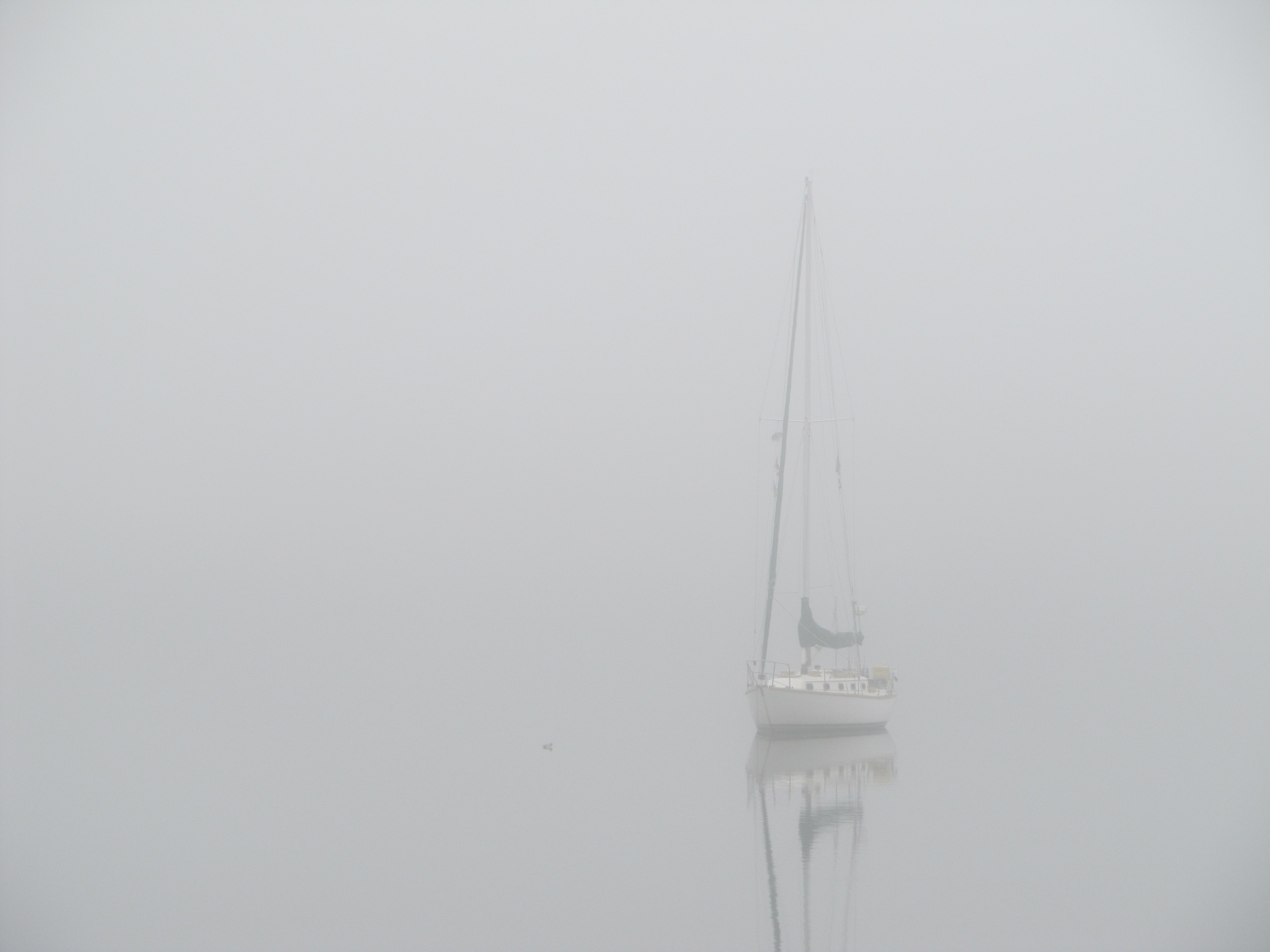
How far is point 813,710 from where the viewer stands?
3809cm

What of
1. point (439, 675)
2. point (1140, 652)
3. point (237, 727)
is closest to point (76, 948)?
point (237, 727)

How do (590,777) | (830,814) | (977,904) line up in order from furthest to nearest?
1. (590,777)
2. (830,814)
3. (977,904)

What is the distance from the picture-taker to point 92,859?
24.5 m

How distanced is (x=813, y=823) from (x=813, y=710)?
10215 mm

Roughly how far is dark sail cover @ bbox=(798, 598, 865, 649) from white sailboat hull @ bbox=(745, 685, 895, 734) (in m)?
1.84

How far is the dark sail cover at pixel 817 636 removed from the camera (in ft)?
131

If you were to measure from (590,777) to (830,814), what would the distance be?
7.98 m

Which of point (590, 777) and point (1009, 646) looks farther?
point (1009, 646)

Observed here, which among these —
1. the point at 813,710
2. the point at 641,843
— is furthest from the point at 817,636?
the point at 641,843

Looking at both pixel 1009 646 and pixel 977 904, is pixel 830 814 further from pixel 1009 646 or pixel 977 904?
pixel 1009 646

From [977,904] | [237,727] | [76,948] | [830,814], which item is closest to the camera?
[76,948]

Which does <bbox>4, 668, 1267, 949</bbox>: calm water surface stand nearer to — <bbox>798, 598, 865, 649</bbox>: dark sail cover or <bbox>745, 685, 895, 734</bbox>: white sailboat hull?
<bbox>745, 685, 895, 734</bbox>: white sailboat hull

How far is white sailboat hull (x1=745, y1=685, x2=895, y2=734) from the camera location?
37781 mm

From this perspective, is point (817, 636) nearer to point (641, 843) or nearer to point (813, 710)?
point (813, 710)
